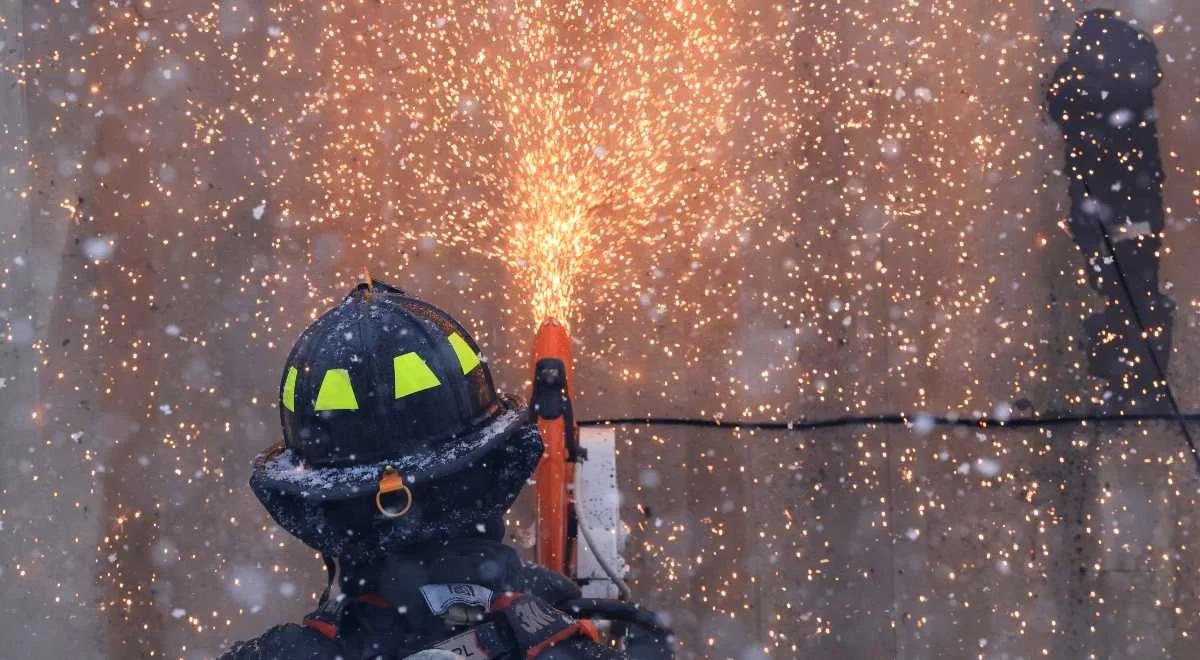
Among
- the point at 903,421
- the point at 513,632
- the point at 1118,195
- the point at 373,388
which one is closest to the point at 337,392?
the point at 373,388

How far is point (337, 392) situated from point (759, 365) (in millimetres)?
1715

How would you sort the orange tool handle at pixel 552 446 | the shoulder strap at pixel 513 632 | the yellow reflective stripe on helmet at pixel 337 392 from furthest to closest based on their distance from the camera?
the orange tool handle at pixel 552 446 < the yellow reflective stripe on helmet at pixel 337 392 < the shoulder strap at pixel 513 632

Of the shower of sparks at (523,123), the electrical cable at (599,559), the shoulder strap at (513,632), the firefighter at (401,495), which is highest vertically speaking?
the shower of sparks at (523,123)

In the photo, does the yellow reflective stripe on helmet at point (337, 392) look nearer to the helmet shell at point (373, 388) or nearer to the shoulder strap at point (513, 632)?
the helmet shell at point (373, 388)

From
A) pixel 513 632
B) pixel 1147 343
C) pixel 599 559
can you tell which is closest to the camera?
pixel 513 632

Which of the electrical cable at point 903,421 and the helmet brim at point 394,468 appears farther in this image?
the electrical cable at point 903,421

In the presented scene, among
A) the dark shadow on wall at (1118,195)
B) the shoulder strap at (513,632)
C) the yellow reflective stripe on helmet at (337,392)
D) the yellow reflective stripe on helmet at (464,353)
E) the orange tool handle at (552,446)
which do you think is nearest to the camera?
the shoulder strap at (513,632)

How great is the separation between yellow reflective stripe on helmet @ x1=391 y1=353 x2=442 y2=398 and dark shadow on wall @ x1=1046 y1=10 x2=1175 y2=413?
2.32 meters

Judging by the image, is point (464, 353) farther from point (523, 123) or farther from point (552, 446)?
point (523, 123)

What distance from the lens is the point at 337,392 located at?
1561mm

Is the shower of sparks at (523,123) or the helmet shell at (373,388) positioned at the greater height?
the shower of sparks at (523,123)

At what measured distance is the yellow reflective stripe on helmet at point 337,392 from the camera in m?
1.56

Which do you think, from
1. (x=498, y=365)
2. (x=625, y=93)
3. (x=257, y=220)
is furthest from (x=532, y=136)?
(x=257, y=220)

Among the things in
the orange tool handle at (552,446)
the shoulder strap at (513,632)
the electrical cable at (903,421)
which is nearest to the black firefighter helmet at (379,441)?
the shoulder strap at (513,632)
